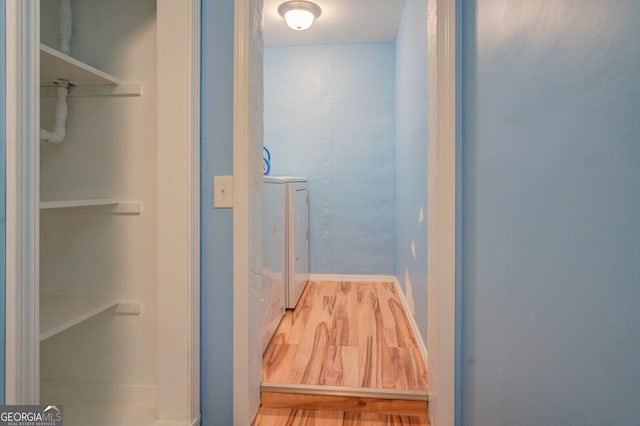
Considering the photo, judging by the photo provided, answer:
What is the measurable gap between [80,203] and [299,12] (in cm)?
214

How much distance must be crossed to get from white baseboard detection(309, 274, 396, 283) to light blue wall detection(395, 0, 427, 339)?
559 millimetres

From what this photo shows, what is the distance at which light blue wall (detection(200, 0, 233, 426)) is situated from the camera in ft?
4.21

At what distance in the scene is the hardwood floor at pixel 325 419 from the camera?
4.62 ft

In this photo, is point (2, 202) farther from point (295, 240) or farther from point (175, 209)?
point (295, 240)

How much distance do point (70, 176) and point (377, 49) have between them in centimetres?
286

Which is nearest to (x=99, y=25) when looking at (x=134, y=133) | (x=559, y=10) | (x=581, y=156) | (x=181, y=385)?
(x=134, y=133)

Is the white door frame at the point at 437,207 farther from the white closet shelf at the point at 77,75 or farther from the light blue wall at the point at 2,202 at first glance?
the light blue wall at the point at 2,202

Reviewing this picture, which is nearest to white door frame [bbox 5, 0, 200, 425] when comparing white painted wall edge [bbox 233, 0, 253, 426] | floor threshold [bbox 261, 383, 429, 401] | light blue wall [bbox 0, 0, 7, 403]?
white painted wall edge [bbox 233, 0, 253, 426]

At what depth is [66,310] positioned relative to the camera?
1243 mm

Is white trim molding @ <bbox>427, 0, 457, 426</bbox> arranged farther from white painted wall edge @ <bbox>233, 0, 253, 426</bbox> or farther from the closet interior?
the closet interior

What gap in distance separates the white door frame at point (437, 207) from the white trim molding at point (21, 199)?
0.57 meters

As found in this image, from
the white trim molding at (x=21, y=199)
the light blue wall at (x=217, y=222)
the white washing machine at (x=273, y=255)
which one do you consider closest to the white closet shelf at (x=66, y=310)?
the white trim molding at (x=21, y=199)

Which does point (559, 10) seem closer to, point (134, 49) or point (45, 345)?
point (134, 49)

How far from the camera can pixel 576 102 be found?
1.99ft
